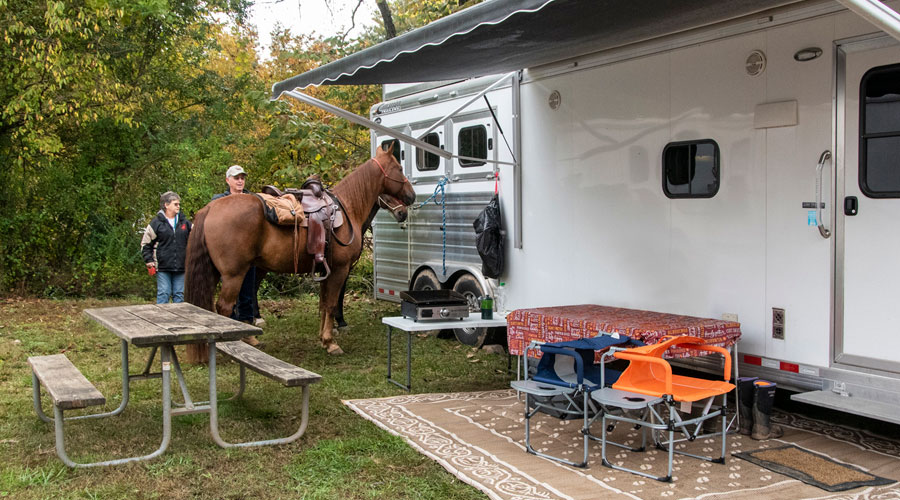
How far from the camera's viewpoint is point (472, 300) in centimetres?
787

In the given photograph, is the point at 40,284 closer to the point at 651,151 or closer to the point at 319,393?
the point at 319,393

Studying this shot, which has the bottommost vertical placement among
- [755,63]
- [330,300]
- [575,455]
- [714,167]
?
[575,455]

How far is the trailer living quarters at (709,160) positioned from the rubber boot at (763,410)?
0.64ft

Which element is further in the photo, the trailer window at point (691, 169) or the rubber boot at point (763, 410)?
the trailer window at point (691, 169)

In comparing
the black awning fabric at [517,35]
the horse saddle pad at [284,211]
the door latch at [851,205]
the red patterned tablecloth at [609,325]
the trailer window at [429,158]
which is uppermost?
the black awning fabric at [517,35]

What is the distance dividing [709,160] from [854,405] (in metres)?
1.82

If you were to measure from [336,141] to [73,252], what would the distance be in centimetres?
457

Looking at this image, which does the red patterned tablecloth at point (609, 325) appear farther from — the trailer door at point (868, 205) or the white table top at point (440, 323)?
the trailer door at point (868, 205)

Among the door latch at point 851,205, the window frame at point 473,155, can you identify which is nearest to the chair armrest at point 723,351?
the door latch at point 851,205

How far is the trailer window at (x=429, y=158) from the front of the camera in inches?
330

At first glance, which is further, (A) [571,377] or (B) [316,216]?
(B) [316,216]

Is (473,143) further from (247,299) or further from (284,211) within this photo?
(247,299)

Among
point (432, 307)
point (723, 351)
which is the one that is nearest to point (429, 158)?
point (432, 307)

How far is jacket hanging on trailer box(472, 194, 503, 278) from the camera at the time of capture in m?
7.24
